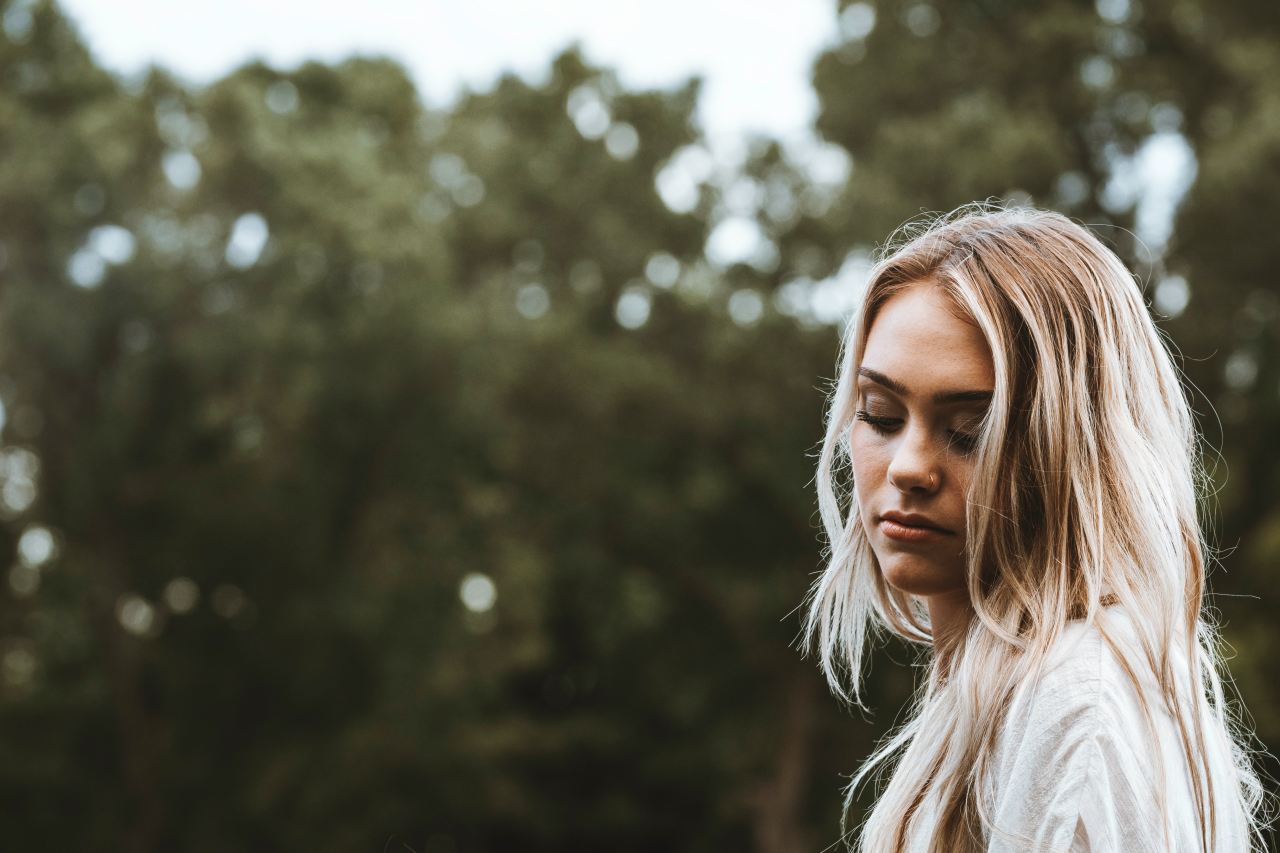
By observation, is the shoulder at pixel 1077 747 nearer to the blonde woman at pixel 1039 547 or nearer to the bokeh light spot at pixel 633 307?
the blonde woman at pixel 1039 547

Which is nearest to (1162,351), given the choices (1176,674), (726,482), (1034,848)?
(1176,674)

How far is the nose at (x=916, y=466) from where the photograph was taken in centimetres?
163

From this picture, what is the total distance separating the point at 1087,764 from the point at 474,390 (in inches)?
673

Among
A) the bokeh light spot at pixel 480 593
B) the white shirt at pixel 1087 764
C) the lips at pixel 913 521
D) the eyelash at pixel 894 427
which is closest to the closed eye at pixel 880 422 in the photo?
the eyelash at pixel 894 427

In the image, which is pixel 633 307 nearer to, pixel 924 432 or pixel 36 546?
pixel 36 546

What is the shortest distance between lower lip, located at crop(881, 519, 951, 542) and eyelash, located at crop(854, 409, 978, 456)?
99 mm

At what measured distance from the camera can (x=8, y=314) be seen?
15344 mm

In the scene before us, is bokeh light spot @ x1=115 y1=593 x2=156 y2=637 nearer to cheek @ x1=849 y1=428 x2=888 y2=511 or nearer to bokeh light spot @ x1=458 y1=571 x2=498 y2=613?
bokeh light spot @ x1=458 y1=571 x2=498 y2=613

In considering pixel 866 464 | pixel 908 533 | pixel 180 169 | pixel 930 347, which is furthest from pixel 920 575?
pixel 180 169

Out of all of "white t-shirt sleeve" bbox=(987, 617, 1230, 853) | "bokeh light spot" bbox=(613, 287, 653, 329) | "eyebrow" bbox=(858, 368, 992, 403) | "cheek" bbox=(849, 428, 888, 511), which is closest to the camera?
"white t-shirt sleeve" bbox=(987, 617, 1230, 853)

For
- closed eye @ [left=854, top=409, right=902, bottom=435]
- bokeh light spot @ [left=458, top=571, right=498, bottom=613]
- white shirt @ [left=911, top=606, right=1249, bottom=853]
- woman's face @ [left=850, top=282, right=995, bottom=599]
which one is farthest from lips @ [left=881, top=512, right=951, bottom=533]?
bokeh light spot @ [left=458, top=571, right=498, bottom=613]

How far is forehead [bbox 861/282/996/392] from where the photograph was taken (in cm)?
163

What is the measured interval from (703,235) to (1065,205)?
5773 millimetres

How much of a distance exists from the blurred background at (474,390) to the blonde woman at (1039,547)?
12.5 m
